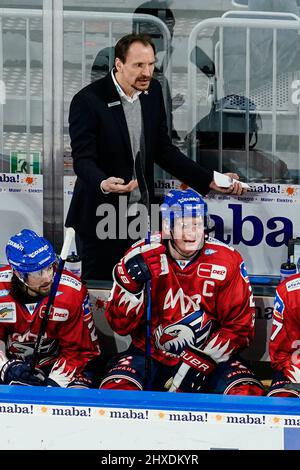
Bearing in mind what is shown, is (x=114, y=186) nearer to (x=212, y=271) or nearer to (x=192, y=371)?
(x=212, y=271)

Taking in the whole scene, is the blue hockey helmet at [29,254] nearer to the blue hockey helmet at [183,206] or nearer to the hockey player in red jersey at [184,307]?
the hockey player in red jersey at [184,307]

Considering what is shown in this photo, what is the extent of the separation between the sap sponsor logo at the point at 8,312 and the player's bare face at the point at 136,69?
1124 millimetres

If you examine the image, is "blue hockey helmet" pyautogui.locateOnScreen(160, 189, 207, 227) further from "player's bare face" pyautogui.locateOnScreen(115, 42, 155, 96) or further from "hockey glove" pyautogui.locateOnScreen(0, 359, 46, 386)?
"hockey glove" pyautogui.locateOnScreen(0, 359, 46, 386)

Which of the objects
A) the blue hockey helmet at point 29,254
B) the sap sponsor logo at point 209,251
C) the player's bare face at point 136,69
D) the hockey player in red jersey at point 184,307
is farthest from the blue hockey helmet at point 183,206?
the player's bare face at point 136,69

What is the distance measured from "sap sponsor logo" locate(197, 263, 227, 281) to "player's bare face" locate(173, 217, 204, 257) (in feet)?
0.24

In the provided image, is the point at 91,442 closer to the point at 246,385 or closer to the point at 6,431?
the point at 6,431

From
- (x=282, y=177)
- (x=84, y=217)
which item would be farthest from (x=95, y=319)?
(x=282, y=177)

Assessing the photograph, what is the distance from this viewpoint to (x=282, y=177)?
182 inches

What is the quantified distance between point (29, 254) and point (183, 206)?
26.1 inches

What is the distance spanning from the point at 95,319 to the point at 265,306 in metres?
0.78

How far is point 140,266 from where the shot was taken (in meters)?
4.07

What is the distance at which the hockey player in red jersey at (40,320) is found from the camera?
13.4 feet

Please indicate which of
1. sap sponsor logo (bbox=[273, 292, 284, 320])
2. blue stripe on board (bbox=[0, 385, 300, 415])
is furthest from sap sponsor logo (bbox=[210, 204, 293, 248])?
blue stripe on board (bbox=[0, 385, 300, 415])

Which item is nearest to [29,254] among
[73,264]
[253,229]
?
[73,264]
